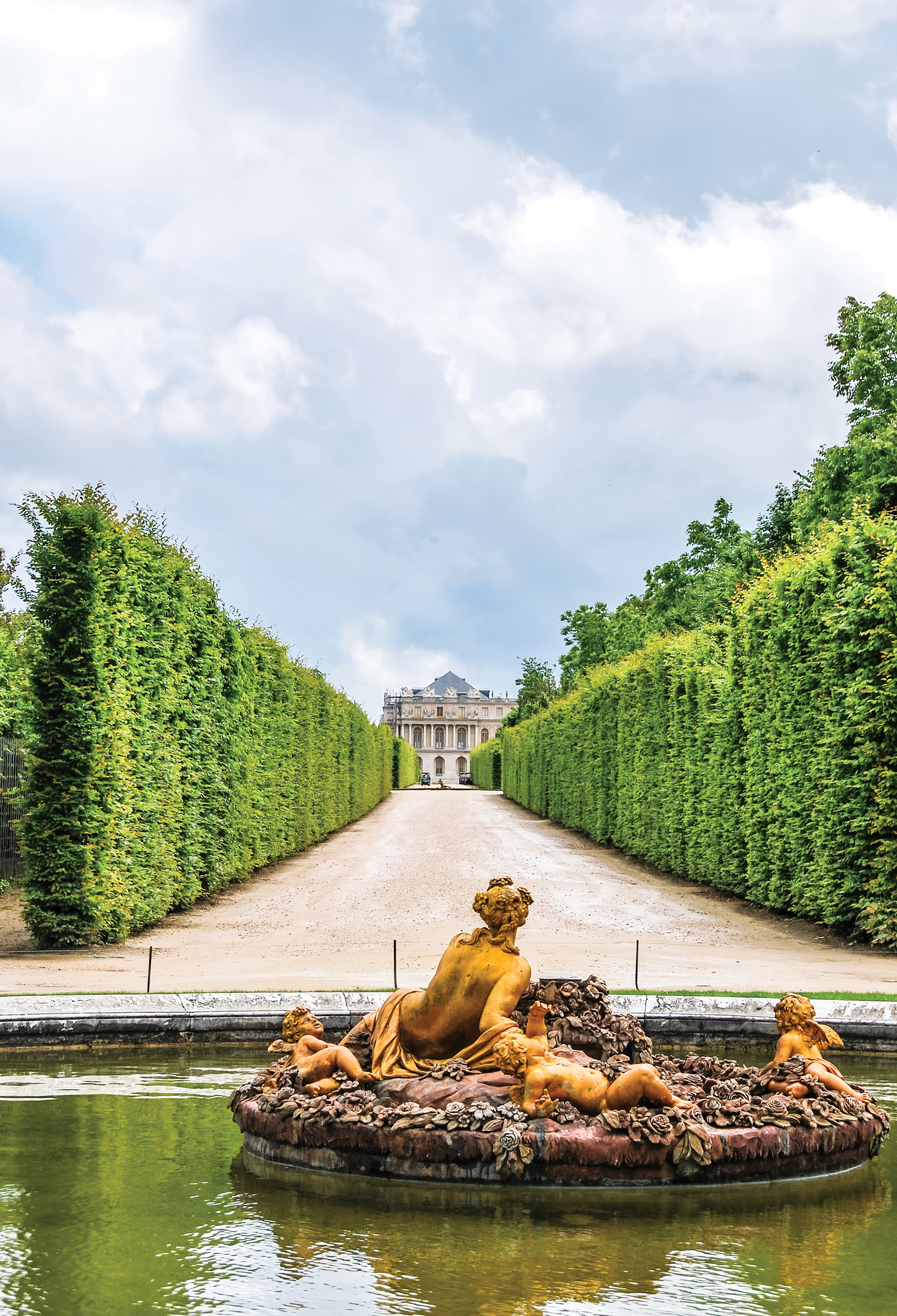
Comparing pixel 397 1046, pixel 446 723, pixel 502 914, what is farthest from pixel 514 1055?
pixel 446 723

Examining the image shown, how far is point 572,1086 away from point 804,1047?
147 centimetres

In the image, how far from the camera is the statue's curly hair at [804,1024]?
625 centimetres

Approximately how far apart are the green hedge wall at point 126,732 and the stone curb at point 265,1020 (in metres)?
6.46

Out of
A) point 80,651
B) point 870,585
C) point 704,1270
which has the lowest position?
point 704,1270

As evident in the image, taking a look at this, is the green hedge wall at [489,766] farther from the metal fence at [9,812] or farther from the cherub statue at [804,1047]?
the cherub statue at [804,1047]

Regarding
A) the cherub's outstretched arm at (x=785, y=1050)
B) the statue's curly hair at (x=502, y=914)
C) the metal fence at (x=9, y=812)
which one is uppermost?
the metal fence at (x=9, y=812)

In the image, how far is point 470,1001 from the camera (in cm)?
584

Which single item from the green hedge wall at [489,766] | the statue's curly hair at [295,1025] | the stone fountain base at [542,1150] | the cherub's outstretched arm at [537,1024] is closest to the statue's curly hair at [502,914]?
the cherub's outstretched arm at [537,1024]

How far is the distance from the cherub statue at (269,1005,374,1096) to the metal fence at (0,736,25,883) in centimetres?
1523

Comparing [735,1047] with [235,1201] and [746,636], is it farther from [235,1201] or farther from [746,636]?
[746,636]

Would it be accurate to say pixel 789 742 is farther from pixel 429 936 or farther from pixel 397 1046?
pixel 397 1046

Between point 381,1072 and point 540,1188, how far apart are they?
1.05m

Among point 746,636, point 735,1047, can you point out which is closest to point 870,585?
point 746,636

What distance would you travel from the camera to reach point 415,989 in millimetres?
6133
